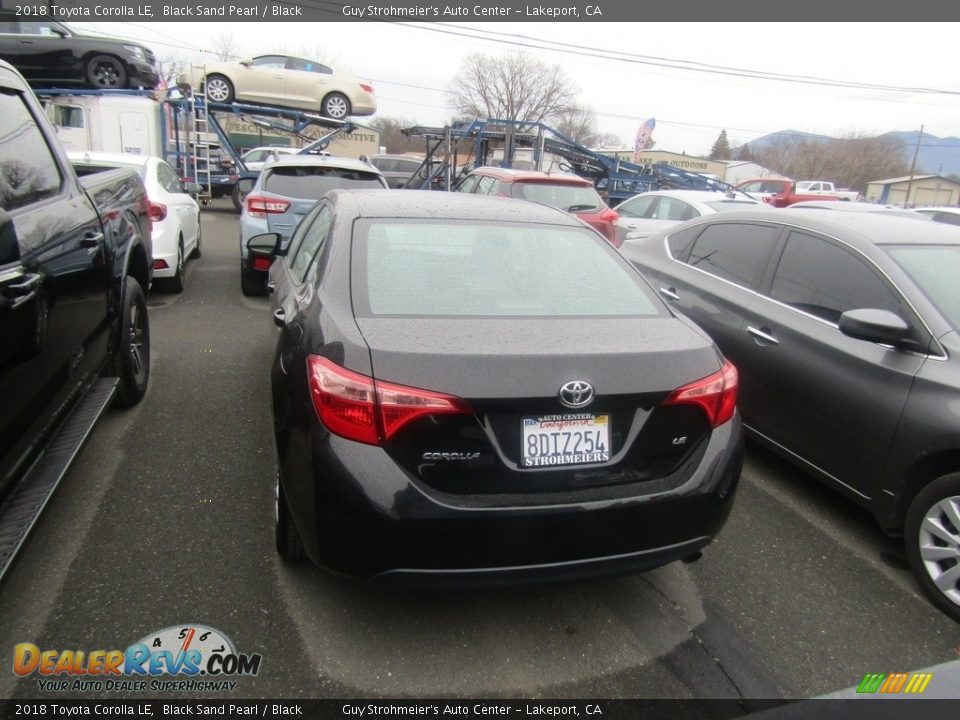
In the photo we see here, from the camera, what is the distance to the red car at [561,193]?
9.39m

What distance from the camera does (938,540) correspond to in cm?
281

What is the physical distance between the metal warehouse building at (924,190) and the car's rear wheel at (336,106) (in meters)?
62.5

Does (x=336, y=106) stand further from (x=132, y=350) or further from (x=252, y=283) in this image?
(x=132, y=350)

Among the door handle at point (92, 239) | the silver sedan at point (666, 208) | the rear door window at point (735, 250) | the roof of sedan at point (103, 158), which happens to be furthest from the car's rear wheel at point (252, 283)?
the rear door window at point (735, 250)

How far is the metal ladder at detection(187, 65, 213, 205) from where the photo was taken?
48.3ft

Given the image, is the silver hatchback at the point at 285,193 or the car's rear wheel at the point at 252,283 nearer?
→ the silver hatchback at the point at 285,193

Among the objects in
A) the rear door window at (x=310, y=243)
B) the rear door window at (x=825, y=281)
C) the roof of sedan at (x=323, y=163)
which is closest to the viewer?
the rear door window at (x=310, y=243)

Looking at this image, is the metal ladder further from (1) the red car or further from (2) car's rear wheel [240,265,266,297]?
(1) the red car

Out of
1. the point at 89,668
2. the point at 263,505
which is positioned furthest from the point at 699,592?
the point at 89,668

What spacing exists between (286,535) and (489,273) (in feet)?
4.60

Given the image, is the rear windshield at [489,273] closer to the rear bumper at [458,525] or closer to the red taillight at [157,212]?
the rear bumper at [458,525]

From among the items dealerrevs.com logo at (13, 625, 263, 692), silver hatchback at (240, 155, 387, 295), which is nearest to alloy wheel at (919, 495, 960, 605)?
dealerrevs.com logo at (13, 625, 263, 692)

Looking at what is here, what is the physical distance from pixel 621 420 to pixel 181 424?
3.14m

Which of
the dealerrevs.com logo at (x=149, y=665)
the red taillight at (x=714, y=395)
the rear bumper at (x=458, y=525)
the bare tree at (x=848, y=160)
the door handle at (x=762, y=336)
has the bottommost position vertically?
the dealerrevs.com logo at (x=149, y=665)
